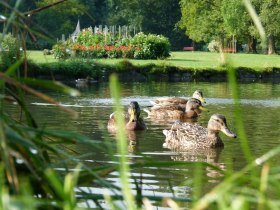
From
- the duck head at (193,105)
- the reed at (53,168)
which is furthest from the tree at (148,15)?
the reed at (53,168)

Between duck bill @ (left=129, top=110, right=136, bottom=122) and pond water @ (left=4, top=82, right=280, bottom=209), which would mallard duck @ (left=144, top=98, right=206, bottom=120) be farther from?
duck bill @ (left=129, top=110, right=136, bottom=122)

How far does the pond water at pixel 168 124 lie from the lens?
8.49 meters

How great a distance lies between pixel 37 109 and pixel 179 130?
6520 mm

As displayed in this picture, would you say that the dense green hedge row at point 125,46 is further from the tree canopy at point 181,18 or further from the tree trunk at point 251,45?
the tree trunk at point 251,45

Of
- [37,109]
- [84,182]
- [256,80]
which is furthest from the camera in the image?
[256,80]

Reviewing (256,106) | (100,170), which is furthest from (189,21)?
(100,170)

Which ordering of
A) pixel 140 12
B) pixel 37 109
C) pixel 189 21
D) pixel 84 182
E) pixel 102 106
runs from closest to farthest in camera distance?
pixel 84 182
pixel 37 109
pixel 102 106
pixel 189 21
pixel 140 12

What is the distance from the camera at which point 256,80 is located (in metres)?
36.7

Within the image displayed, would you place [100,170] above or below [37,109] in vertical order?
above

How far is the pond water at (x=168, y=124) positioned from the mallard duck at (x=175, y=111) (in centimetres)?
34

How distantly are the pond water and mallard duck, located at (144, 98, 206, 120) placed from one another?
1.11ft

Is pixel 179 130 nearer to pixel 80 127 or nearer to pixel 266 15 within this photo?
pixel 80 127

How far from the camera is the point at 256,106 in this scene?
2147 cm

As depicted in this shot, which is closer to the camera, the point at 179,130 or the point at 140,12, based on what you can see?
the point at 179,130
